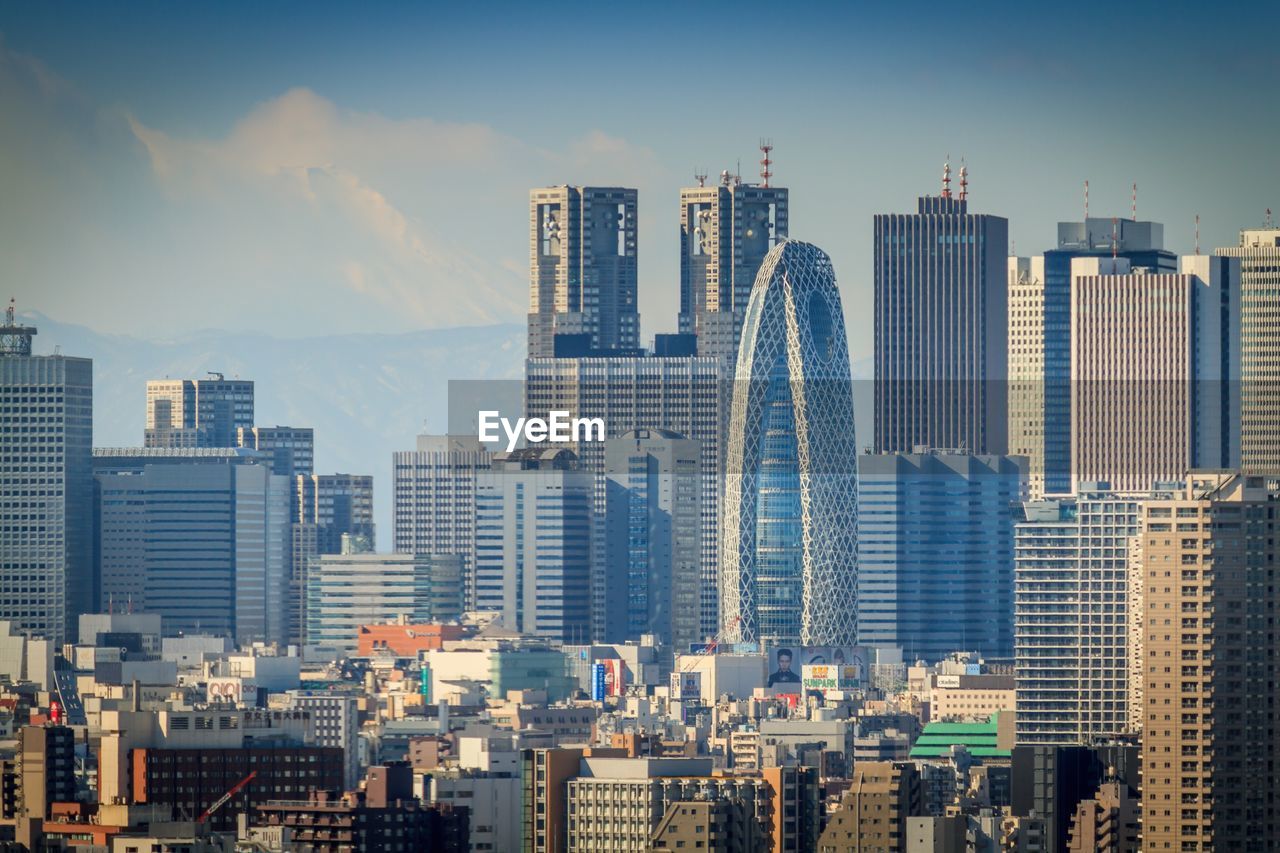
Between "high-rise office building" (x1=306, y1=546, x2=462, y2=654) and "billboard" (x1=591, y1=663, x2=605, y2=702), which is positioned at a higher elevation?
"high-rise office building" (x1=306, y1=546, x2=462, y2=654)

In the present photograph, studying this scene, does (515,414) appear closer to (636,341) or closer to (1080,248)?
(636,341)

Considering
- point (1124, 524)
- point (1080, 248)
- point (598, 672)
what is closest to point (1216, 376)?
point (1080, 248)

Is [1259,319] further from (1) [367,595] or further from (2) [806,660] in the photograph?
(1) [367,595]

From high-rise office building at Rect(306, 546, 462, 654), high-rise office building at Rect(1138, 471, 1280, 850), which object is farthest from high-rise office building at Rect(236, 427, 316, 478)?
high-rise office building at Rect(1138, 471, 1280, 850)

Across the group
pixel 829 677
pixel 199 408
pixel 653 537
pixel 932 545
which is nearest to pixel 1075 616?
pixel 829 677

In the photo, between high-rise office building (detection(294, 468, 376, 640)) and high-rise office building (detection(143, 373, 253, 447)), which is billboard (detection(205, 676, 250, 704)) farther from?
high-rise office building (detection(143, 373, 253, 447))
